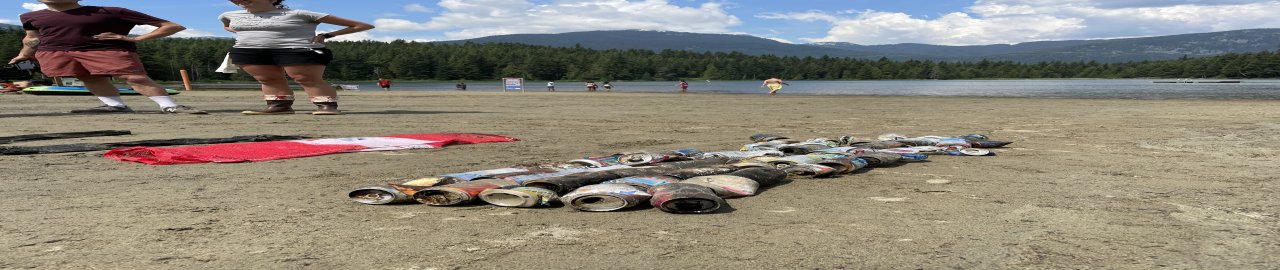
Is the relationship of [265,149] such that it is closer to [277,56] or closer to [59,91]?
[277,56]

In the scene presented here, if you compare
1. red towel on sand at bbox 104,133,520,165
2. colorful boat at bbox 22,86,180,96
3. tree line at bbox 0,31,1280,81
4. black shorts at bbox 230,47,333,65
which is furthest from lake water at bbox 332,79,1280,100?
tree line at bbox 0,31,1280,81

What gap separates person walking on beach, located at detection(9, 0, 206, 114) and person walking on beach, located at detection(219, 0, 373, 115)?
3.70 feet

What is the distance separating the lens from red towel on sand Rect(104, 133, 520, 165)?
642cm

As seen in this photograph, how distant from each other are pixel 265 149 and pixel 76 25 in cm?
807

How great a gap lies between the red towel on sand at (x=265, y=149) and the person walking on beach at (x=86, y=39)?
6.85 metres

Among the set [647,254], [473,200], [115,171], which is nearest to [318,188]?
[473,200]

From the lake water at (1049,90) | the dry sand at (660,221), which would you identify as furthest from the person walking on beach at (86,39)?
the lake water at (1049,90)

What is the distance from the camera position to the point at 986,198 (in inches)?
188

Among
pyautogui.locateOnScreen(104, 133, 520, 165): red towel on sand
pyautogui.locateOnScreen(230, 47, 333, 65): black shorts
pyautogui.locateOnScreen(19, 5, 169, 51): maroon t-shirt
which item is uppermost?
pyautogui.locateOnScreen(19, 5, 169, 51): maroon t-shirt

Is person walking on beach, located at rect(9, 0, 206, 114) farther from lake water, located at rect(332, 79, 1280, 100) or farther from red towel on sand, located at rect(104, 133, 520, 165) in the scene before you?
lake water, located at rect(332, 79, 1280, 100)

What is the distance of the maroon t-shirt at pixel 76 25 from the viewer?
1258 centimetres

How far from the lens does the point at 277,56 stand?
13.3m

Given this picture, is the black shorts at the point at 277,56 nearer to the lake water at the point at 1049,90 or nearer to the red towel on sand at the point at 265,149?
the red towel on sand at the point at 265,149

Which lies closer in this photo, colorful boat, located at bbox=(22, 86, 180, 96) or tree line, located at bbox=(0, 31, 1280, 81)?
colorful boat, located at bbox=(22, 86, 180, 96)
